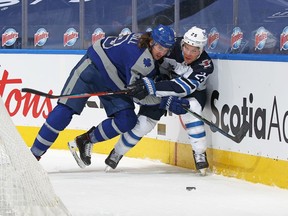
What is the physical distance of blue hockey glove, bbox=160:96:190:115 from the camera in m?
6.84

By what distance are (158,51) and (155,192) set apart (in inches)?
38.5

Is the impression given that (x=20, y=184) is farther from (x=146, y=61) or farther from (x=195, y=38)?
(x=195, y=38)

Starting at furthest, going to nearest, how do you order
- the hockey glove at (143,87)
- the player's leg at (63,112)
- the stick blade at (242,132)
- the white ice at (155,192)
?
the player's leg at (63,112), the hockey glove at (143,87), the stick blade at (242,132), the white ice at (155,192)

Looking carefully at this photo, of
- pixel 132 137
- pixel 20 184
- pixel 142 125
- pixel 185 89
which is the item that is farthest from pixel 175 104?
pixel 20 184

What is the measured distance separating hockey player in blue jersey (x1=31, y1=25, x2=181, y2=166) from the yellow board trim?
56 cm

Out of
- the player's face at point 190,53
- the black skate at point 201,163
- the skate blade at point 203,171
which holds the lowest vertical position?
the skate blade at point 203,171

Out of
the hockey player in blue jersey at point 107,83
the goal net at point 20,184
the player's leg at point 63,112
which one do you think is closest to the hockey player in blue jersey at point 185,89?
the hockey player in blue jersey at point 107,83

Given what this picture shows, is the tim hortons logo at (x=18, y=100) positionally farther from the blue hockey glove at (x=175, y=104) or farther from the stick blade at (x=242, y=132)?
the stick blade at (x=242, y=132)

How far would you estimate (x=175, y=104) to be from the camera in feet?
22.4

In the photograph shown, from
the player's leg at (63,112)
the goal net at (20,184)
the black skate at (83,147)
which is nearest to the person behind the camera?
the goal net at (20,184)

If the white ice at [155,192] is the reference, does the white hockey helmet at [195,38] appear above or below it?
above

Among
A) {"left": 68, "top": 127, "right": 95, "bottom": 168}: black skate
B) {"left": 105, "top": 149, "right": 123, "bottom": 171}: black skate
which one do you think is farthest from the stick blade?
{"left": 68, "top": 127, "right": 95, "bottom": 168}: black skate

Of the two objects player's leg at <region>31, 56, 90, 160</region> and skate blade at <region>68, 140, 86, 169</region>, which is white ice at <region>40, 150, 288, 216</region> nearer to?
skate blade at <region>68, 140, 86, 169</region>

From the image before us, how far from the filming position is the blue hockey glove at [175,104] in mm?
6836
